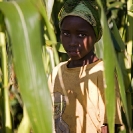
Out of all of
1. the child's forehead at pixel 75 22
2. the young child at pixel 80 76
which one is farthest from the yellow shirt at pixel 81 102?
the child's forehead at pixel 75 22

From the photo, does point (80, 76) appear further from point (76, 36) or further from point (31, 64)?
point (31, 64)

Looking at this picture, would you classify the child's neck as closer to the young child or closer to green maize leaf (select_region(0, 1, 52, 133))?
the young child

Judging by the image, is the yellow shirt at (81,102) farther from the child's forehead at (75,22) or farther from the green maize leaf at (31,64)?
the green maize leaf at (31,64)

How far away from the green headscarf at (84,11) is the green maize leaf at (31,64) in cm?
27

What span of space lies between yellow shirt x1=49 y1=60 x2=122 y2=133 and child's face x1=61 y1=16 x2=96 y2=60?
60 mm

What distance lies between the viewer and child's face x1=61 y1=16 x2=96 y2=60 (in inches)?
33.4

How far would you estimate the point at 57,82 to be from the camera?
0.96 metres

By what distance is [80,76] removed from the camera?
914mm

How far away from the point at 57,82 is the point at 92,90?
10cm

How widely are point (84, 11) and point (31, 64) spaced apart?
0.32 m

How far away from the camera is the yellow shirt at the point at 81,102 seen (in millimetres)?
895

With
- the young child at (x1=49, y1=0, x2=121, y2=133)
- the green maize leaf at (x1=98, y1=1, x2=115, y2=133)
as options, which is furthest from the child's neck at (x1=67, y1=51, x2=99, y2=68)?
the green maize leaf at (x1=98, y1=1, x2=115, y2=133)

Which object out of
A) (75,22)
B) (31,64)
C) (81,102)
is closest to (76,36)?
(75,22)

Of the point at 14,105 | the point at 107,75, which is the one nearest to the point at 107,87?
the point at 107,75
